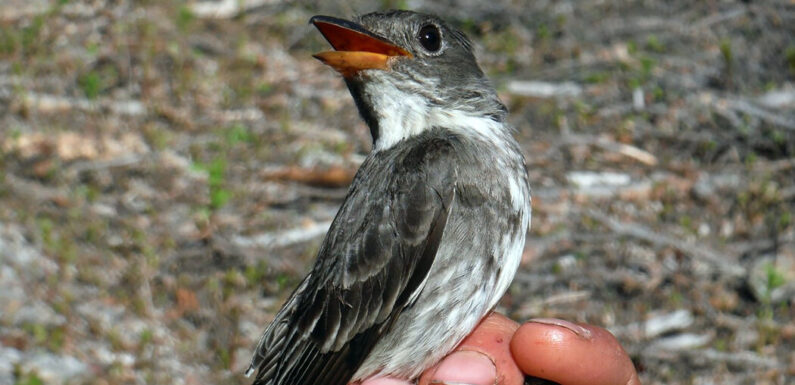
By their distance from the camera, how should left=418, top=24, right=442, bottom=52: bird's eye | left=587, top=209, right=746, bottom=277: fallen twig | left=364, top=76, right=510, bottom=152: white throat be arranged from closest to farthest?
left=364, top=76, right=510, bottom=152: white throat, left=418, top=24, right=442, bottom=52: bird's eye, left=587, top=209, right=746, bottom=277: fallen twig

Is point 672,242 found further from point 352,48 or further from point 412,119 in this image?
point 352,48

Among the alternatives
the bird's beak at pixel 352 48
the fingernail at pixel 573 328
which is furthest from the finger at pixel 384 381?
the bird's beak at pixel 352 48

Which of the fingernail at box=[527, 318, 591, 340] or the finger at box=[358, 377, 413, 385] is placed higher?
the fingernail at box=[527, 318, 591, 340]

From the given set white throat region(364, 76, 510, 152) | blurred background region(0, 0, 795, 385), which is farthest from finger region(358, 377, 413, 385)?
blurred background region(0, 0, 795, 385)

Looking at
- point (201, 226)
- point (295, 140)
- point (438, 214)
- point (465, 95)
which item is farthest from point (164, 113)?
point (438, 214)

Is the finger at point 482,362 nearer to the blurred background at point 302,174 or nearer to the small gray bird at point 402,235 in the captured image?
the small gray bird at point 402,235

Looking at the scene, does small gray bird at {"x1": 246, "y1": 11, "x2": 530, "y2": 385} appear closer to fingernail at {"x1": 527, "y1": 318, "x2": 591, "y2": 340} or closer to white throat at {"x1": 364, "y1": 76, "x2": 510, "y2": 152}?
white throat at {"x1": 364, "y1": 76, "x2": 510, "y2": 152}

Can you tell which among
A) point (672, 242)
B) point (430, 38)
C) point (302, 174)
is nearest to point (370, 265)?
point (430, 38)

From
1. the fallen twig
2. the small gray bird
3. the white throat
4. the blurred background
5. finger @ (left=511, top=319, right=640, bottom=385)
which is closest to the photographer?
the small gray bird

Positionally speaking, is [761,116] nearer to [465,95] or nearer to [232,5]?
[465,95]

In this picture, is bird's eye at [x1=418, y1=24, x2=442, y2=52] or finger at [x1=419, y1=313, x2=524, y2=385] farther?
bird's eye at [x1=418, y1=24, x2=442, y2=52]
